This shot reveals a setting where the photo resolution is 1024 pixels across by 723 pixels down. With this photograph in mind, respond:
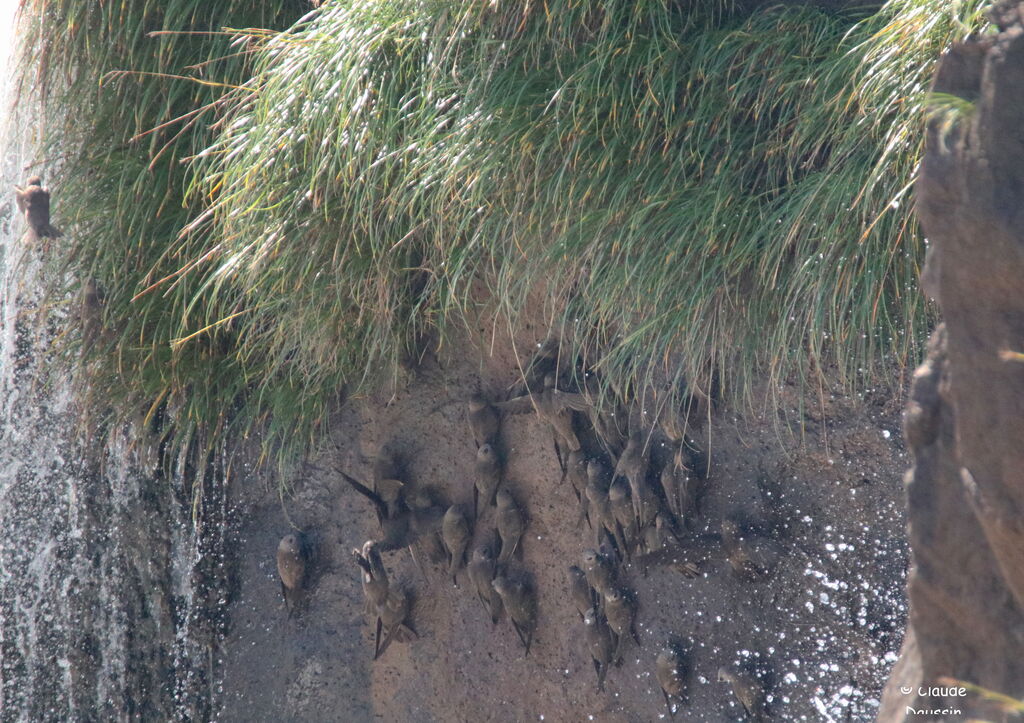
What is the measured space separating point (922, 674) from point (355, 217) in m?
2.33

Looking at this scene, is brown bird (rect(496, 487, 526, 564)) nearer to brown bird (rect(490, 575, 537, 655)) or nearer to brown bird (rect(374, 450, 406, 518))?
brown bird (rect(490, 575, 537, 655))

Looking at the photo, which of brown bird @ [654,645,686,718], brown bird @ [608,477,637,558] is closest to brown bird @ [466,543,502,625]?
brown bird @ [608,477,637,558]

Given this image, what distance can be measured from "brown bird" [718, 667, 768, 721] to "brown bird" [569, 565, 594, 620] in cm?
61

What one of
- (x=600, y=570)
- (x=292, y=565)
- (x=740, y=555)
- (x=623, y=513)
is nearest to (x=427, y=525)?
(x=292, y=565)

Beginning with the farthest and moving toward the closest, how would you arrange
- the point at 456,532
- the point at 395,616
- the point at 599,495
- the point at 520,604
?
the point at 395,616, the point at 456,532, the point at 520,604, the point at 599,495

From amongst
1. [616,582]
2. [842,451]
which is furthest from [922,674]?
[616,582]

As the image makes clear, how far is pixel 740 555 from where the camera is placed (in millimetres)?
3297

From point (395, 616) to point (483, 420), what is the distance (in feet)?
2.91

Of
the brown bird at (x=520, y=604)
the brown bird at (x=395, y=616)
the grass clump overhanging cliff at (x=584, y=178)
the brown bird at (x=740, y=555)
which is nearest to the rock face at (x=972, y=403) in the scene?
the grass clump overhanging cliff at (x=584, y=178)

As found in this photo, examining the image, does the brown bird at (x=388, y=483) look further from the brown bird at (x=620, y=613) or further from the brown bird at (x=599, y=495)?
the brown bird at (x=620, y=613)

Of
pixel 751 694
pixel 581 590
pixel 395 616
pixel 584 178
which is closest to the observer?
pixel 584 178

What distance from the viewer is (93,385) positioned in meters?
4.31

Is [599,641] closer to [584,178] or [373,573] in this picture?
[373,573]

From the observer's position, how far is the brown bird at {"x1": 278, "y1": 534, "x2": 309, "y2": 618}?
427 cm
